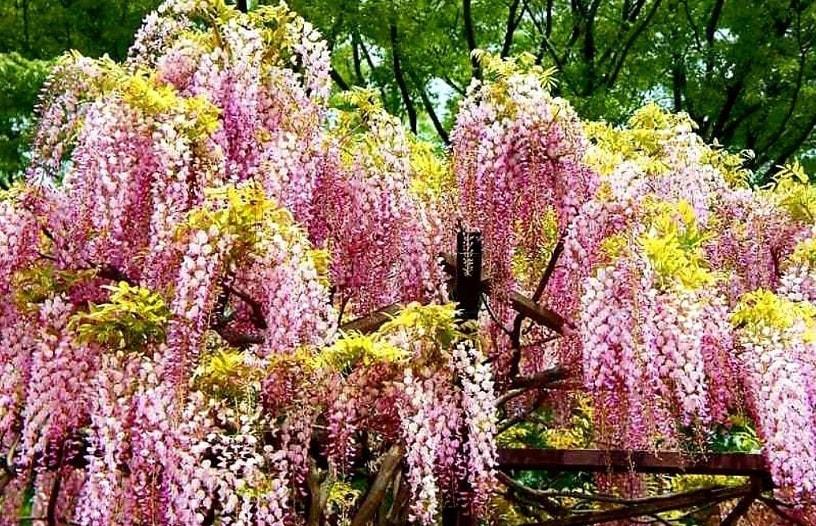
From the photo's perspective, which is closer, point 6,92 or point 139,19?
point 6,92

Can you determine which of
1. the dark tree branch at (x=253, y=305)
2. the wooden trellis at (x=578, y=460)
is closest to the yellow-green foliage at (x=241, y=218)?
the dark tree branch at (x=253, y=305)

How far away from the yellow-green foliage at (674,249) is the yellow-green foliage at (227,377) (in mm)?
1393

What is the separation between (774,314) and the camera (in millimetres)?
3559

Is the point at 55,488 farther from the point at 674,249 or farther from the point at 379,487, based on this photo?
the point at 674,249

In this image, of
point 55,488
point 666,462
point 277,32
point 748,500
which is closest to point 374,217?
point 277,32

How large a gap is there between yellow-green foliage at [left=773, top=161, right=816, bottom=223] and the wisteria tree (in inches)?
11.4

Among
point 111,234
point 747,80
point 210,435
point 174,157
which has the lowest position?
point 210,435

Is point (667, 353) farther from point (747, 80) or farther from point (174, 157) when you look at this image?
point (747, 80)

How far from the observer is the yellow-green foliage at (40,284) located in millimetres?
3549

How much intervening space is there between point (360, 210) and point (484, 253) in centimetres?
53

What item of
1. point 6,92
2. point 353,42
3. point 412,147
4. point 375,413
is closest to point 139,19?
point 6,92

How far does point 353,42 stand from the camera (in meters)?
9.43

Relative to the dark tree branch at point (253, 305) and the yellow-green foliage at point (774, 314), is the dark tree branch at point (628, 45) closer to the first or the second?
the yellow-green foliage at point (774, 314)

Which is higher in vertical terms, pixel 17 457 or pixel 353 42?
pixel 353 42
